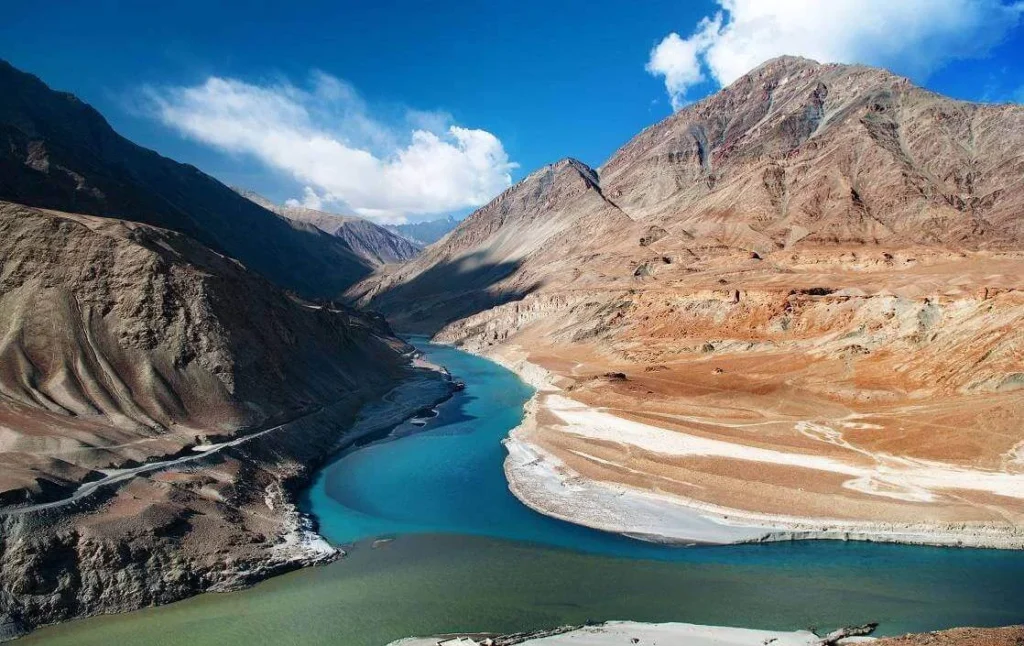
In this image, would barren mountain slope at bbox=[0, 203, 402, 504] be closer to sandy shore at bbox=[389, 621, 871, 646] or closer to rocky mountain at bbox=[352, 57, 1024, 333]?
A: sandy shore at bbox=[389, 621, 871, 646]

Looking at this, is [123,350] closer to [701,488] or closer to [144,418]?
[144,418]

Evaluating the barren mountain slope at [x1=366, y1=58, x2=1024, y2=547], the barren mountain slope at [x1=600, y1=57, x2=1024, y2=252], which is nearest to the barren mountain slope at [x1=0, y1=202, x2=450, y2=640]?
the barren mountain slope at [x1=366, y1=58, x2=1024, y2=547]

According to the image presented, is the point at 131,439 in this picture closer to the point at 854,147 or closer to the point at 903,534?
the point at 903,534

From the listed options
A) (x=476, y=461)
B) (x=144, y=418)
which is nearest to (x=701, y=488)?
(x=476, y=461)

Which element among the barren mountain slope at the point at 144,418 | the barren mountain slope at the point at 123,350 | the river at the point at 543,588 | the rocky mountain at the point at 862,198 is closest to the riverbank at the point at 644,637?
the river at the point at 543,588

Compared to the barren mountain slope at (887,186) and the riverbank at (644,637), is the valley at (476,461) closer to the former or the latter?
the riverbank at (644,637)

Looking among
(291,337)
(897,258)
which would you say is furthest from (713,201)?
(291,337)
